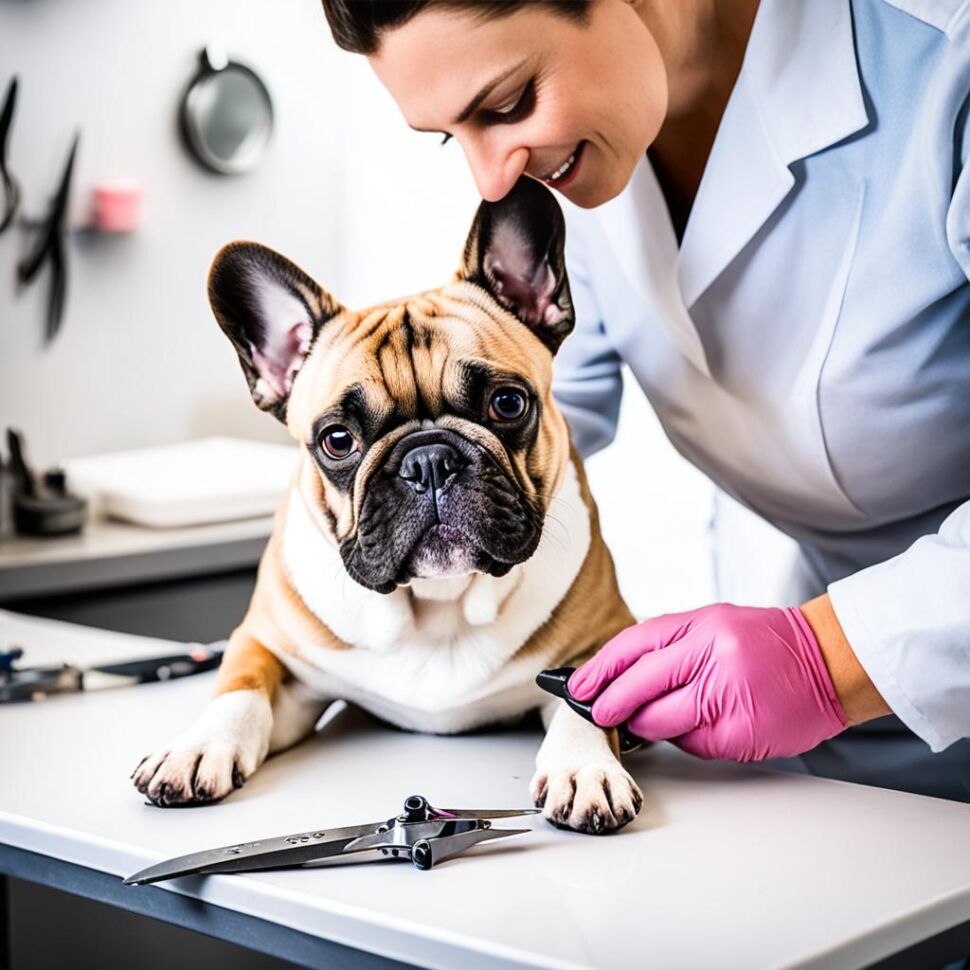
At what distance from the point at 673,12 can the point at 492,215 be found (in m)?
0.23

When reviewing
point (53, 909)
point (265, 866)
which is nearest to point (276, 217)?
point (53, 909)

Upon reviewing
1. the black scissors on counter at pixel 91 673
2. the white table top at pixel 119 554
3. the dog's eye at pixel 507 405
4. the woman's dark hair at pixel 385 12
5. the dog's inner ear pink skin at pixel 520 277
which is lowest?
the white table top at pixel 119 554

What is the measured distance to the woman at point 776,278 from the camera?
92 centimetres

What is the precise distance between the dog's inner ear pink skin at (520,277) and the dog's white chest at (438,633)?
135mm

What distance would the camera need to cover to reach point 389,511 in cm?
91

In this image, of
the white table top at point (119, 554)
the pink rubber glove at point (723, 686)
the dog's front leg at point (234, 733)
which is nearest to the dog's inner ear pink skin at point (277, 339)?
the dog's front leg at point (234, 733)

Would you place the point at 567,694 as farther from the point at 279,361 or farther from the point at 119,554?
the point at 119,554

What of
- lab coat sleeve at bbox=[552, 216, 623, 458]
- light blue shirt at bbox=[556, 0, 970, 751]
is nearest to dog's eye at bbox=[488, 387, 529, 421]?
light blue shirt at bbox=[556, 0, 970, 751]

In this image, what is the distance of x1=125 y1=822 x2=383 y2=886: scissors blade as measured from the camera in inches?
30.6

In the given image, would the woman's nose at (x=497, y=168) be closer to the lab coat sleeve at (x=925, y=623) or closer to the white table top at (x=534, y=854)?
the lab coat sleeve at (x=925, y=623)

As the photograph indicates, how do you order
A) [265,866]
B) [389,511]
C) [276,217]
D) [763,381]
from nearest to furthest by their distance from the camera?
1. [265,866]
2. [389,511]
3. [763,381]
4. [276,217]

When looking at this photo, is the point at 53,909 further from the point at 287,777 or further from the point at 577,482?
the point at 577,482

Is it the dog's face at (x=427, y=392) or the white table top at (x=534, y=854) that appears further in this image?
the dog's face at (x=427, y=392)

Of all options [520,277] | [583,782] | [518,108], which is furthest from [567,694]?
[518,108]
